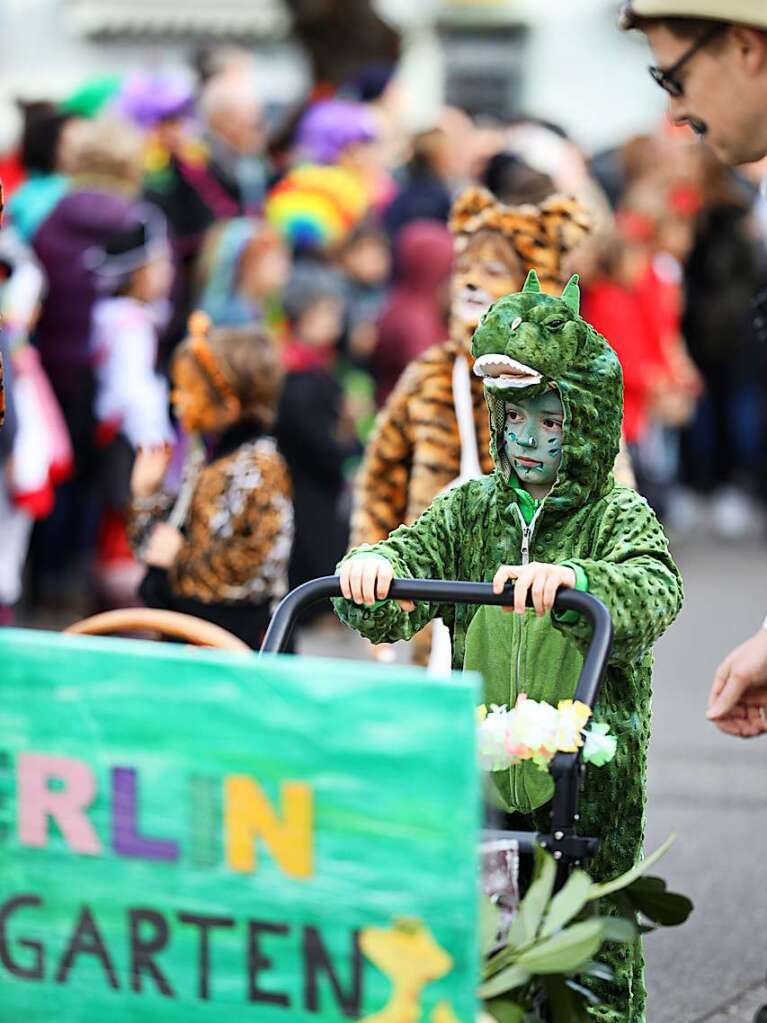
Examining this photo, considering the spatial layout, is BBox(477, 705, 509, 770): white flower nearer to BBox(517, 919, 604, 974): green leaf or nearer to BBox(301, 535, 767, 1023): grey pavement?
BBox(517, 919, 604, 974): green leaf

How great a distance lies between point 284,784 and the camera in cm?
271

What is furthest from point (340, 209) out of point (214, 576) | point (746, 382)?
point (214, 576)

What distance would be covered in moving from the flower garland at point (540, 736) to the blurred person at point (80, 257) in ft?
19.5

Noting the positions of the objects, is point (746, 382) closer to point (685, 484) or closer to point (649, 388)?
point (685, 484)

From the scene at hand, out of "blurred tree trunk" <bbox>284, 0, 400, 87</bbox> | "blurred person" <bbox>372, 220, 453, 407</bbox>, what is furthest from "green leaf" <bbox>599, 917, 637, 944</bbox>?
"blurred tree trunk" <bbox>284, 0, 400, 87</bbox>

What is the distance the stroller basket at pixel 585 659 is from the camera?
322 cm

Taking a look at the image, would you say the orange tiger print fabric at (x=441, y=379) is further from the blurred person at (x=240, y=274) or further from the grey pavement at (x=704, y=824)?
the blurred person at (x=240, y=274)

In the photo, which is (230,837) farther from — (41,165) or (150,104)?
(150,104)

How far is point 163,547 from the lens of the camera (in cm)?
584

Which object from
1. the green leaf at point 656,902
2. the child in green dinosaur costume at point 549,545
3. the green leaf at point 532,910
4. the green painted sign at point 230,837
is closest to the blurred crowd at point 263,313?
the child in green dinosaur costume at point 549,545

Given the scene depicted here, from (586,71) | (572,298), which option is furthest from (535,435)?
(586,71)

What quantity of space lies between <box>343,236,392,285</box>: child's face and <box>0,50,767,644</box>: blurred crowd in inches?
1.0

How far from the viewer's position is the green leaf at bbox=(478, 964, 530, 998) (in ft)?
9.62

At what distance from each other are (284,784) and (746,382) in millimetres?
11230
